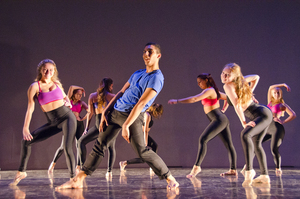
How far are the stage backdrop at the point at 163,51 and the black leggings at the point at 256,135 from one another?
2.57 meters

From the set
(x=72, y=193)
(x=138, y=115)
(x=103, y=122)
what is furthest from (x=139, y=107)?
(x=72, y=193)

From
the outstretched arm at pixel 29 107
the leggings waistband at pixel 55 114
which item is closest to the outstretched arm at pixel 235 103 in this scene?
the leggings waistband at pixel 55 114

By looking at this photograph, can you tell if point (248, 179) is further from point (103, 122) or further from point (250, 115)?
point (103, 122)

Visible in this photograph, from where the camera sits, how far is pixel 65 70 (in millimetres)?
6199

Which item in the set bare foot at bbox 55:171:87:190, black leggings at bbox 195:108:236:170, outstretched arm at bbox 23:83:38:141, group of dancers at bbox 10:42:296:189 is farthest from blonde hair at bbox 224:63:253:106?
outstretched arm at bbox 23:83:38:141

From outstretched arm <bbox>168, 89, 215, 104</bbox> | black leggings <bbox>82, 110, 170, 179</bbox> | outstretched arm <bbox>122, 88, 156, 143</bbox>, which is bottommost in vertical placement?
black leggings <bbox>82, 110, 170, 179</bbox>

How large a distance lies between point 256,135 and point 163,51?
3295mm

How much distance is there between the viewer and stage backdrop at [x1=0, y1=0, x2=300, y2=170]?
610cm

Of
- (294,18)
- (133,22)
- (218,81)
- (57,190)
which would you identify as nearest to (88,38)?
(133,22)

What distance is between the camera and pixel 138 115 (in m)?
2.67

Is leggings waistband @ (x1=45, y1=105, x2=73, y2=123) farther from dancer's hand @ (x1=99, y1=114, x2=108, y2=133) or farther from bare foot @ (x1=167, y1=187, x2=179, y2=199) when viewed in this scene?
bare foot @ (x1=167, y1=187, x2=179, y2=199)

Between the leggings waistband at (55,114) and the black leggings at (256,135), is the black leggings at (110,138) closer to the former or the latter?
the leggings waistband at (55,114)

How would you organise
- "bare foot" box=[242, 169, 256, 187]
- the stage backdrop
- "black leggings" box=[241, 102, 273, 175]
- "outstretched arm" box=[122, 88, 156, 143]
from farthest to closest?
the stage backdrop → "black leggings" box=[241, 102, 273, 175] → "bare foot" box=[242, 169, 256, 187] → "outstretched arm" box=[122, 88, 156, 143]

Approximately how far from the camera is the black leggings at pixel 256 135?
11.3ft
